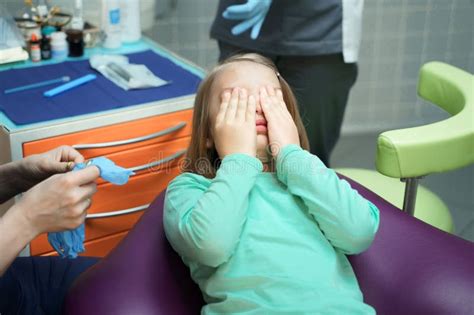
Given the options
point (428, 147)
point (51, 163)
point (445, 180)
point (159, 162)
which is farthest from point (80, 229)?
point (445, 180)

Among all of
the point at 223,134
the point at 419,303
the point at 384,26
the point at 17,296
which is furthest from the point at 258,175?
the point at 384,26

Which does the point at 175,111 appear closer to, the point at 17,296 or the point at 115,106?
the point at 115,106

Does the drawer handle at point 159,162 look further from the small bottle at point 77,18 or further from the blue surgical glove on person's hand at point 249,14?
the small bottle at point 77,18

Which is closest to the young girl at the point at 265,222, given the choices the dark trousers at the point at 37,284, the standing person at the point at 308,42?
the dark trousers at the point at 37,284

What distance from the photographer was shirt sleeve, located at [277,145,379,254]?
1.15 metres

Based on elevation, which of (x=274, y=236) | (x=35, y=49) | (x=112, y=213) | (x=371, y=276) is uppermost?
Result: (x=35, y=49)

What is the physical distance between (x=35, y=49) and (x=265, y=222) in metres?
1.09

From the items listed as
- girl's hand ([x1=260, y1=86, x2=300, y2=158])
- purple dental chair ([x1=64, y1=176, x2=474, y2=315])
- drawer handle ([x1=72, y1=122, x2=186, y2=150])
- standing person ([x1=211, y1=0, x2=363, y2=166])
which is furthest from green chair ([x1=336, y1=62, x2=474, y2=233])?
drawer handle ([x1=72, y1=122, x2=186, y2=150])

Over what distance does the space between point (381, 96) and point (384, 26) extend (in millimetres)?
319

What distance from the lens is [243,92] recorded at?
1285mm

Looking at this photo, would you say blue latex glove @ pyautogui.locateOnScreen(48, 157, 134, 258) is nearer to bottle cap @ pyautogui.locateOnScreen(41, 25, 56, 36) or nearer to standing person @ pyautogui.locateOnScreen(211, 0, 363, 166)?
standing person @ pyautogui.locateOnScreen(211, 0, 363, 166)

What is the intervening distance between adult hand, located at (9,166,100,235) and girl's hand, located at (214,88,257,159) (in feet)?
0.92

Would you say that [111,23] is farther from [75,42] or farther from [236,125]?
[236,125]

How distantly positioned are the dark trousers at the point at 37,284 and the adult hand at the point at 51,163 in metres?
0.20
